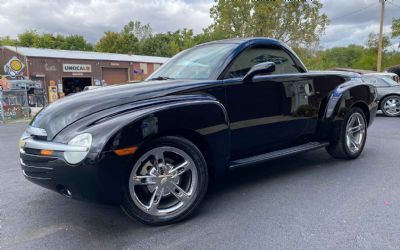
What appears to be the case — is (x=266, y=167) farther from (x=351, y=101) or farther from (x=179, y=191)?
(x=179, y=191)

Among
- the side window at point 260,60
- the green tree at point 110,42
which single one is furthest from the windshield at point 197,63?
the green tree at point 110,42

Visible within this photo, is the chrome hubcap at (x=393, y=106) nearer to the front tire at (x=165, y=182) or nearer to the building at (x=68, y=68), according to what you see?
the front tire at (x=165, y=182)

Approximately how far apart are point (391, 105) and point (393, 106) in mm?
67

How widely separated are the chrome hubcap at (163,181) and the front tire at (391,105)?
9.95m

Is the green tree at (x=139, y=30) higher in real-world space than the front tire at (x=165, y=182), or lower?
higher

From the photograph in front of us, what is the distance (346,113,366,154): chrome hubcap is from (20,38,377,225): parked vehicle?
577 millimetres

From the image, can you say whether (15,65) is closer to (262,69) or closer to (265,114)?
(265,114)

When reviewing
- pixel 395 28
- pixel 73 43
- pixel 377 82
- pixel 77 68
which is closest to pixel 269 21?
pixel 377 82

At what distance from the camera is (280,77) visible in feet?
11.6

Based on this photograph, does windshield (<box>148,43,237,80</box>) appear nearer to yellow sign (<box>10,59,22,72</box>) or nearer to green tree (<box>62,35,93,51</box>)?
yellow sign (<box>10,59,22,72</box>)

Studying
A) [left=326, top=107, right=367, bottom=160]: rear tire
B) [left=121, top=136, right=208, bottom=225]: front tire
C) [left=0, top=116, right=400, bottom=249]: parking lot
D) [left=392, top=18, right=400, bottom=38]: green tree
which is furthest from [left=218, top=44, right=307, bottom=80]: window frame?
[left=392, top=18, right=400, bottom=38]: green tree

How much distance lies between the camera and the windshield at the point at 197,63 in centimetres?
330

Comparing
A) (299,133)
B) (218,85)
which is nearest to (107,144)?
(218,85)

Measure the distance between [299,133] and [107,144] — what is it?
2.41m
